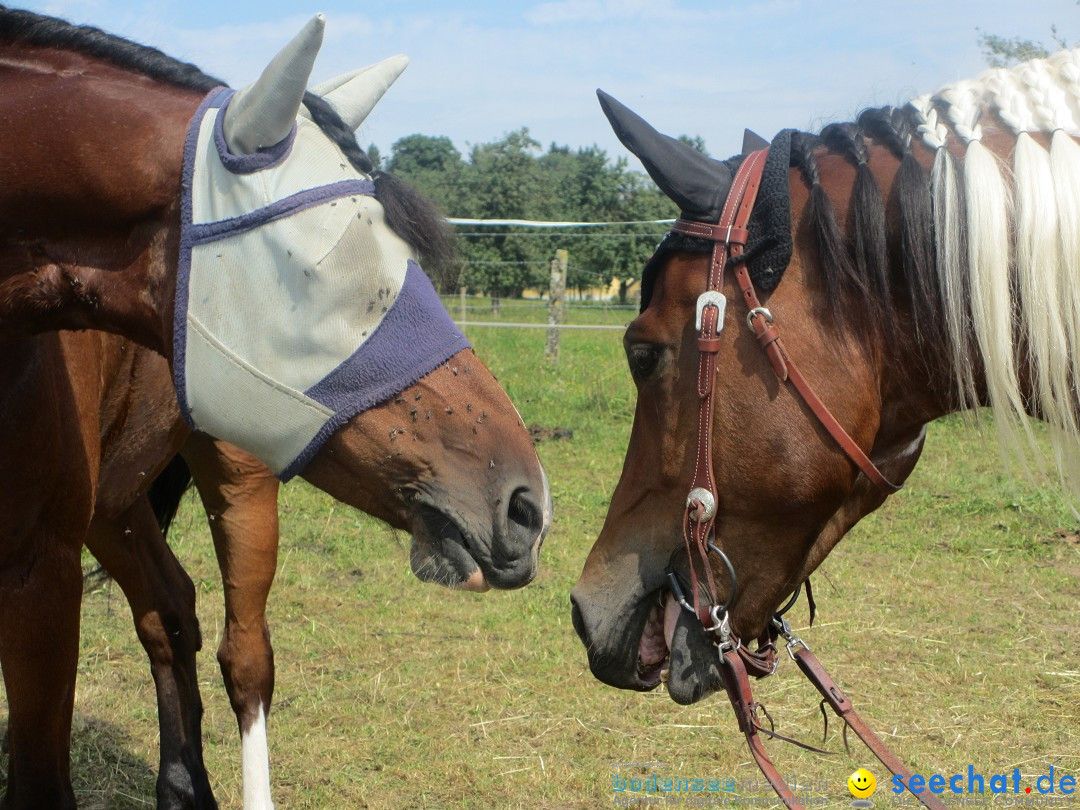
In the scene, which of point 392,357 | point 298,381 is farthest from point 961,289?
point 298,381

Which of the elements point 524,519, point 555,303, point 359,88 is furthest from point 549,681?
point 555,303

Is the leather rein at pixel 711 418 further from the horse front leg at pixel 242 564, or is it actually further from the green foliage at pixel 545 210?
the green foliage at pixel 545 210

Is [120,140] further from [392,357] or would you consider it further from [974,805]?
[974,805]

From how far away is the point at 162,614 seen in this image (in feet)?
11.1

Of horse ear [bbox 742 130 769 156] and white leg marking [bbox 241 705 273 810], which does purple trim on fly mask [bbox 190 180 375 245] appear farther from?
white leg marking [bbox 241 705 273 810]

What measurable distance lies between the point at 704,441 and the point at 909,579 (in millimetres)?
4011

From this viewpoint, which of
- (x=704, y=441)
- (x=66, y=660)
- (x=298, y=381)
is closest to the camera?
(x=298, y=381)

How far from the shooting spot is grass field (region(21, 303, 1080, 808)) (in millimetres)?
3355

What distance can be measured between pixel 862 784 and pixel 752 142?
1.96 m

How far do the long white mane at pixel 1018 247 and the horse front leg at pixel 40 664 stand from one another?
1866 millimetres

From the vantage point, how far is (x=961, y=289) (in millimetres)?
1651

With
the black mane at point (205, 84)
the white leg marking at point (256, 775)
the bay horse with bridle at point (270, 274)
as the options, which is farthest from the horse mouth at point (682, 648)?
the white leg marking at point (256, 775)

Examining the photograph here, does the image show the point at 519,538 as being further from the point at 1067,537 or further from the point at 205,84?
the point at 1067,537

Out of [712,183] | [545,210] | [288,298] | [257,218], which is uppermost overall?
[545,210]
